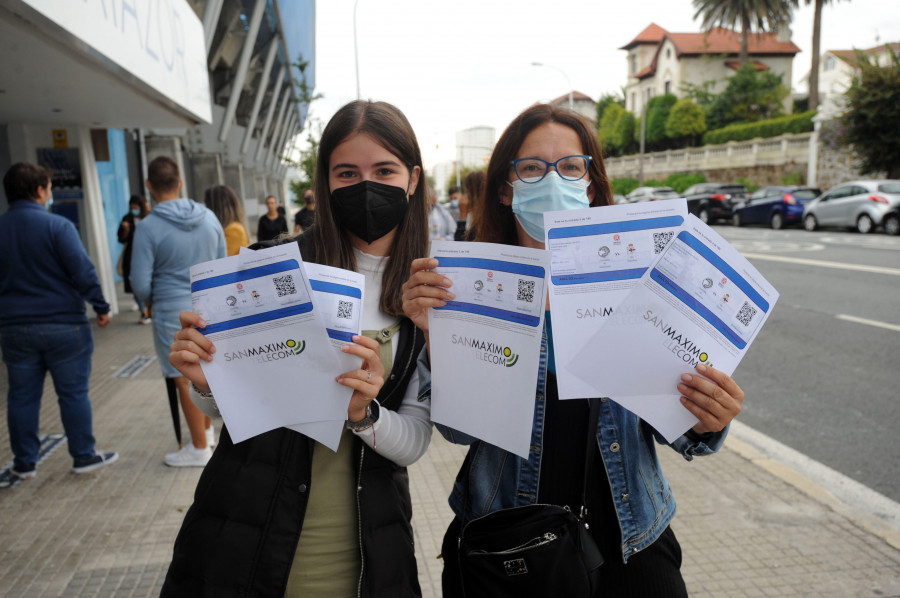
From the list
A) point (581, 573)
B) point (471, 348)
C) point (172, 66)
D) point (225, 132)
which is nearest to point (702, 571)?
point (581, 573)

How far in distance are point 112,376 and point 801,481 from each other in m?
6.63

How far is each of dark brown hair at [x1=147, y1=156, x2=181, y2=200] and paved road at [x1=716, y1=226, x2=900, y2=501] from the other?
4.88 metres

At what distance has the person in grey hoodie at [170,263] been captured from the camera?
457 centimetres

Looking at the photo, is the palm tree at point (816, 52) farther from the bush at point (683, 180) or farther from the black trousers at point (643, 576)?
the black trousers at point (643, 576)

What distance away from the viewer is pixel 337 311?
Answer: 4.95ft

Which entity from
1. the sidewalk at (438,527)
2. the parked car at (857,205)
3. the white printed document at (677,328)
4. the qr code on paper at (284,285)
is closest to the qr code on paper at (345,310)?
the qr code on paper at (284,285)

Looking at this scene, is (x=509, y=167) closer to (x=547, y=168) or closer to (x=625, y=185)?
(x=547, y=168)

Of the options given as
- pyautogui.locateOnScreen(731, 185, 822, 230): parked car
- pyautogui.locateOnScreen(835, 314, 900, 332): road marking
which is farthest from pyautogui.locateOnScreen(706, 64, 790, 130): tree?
pyautogui.locateOnScreen(835, 314, 900, 332): road marking

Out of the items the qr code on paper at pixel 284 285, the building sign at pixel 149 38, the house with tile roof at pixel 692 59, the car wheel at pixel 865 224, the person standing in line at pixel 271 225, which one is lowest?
the car wheel at pixel 865 224

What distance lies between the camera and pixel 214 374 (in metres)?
1.57

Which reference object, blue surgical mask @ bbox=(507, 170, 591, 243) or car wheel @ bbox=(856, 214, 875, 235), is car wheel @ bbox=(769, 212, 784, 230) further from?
blue surgical mask @ bbox=(507, 170, 591, 243)

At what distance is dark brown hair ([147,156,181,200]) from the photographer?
4723 millimetres

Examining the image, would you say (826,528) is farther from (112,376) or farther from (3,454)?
(112,376)

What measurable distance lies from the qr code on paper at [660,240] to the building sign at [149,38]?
3933mm
